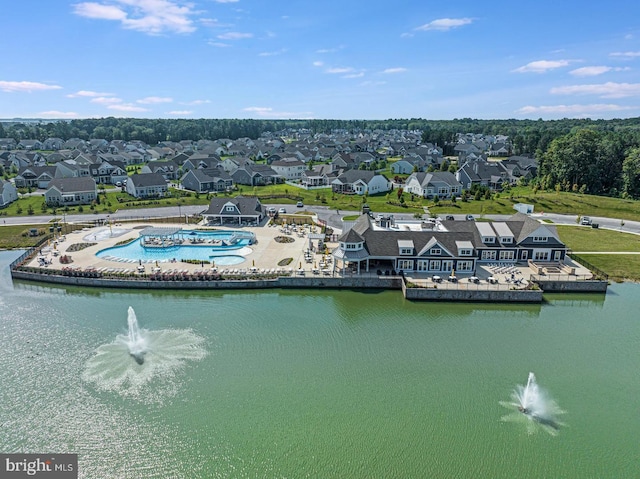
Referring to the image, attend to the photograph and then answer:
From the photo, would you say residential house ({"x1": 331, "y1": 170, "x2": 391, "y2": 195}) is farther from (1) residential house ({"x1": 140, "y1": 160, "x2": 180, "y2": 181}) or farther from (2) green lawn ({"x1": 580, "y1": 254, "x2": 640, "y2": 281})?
(2) green lawn ({"x1": 580, "y1": 254, "x2": 640, "y2": 281})

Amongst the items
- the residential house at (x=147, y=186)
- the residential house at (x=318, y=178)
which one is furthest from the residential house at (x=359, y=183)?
the residential house at (x=147, y=186)

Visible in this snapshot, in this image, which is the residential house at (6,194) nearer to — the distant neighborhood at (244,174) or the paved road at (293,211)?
the distant neighborhood at (244,174)

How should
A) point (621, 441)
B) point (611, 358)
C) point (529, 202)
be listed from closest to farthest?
point (621, 441) → point (611, 358) → point (529, 202)

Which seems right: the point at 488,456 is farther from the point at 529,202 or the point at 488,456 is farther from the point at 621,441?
the point at 529,202

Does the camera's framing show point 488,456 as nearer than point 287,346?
Yes

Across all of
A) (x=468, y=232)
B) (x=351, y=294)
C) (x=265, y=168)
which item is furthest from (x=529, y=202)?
(x=265, y=168)
